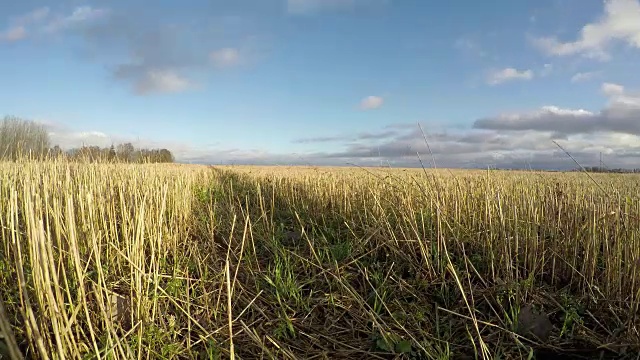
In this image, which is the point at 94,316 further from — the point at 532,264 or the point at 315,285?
the point at 532,264

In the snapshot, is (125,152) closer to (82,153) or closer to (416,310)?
(82,153)

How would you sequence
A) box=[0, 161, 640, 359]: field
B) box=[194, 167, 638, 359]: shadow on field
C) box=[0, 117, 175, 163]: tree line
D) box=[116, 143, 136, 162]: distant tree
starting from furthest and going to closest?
box=[116, 143, 136, 162]: distant tree, box=[0, 117, 175, 163]: tree line, box=[194, 167, 638, 359]: shadow on field, box=[0, 161, 640, 359]: field

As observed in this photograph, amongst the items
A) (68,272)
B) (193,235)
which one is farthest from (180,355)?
(193,235)

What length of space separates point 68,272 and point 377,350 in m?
2.17

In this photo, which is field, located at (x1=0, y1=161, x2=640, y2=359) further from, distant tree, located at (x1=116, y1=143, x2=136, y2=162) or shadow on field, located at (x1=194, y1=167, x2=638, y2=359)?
distant tree, located at (x1=116, y1=143, x2=136, y2=162)

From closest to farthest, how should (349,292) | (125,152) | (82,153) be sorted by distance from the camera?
(349,292) → (82,153) → (125,152)

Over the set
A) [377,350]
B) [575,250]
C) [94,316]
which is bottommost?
[377,350]

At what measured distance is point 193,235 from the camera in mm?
4746

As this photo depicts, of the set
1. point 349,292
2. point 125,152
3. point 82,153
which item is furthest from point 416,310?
point 125,152

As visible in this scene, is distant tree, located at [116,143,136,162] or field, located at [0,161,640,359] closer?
field, located at [0,161,640,359]

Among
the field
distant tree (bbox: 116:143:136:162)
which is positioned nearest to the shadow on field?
the field

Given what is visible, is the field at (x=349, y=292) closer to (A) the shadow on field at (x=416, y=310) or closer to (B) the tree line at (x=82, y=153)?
(A) the shadow on field at (x=416, y=310)

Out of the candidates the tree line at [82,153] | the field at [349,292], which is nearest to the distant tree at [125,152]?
the tree line at [82,153]

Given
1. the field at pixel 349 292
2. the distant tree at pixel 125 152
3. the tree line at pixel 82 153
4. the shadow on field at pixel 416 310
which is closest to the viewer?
the field at pixel 349 292
